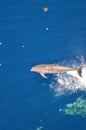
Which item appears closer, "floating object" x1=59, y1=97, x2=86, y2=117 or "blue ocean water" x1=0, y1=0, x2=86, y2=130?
"blue ocean water" x1=0, y1=0, x2=86, y2=130

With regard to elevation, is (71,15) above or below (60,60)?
above

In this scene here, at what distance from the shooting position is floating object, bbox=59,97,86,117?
5.81 ft

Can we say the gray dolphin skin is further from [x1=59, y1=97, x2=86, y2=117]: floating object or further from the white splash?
[x1=59, y1=97, x2=86, y2=117]: floating object

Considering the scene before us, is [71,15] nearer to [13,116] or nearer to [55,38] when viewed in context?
[55,38]

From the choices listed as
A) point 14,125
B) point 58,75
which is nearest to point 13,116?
point 14,125

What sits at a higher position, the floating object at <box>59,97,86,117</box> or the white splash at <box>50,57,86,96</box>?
the white splash at <box>50,57,86,96</box>

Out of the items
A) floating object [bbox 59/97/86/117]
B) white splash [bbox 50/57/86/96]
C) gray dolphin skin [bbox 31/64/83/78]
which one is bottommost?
floating object [bbox 59/97/86/117]

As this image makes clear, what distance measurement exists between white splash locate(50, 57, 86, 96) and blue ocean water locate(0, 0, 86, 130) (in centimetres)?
3

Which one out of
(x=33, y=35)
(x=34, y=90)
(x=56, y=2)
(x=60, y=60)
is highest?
(x=56, y=2)

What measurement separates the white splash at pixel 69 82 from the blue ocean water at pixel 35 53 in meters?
0.03

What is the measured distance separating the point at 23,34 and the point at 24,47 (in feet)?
0.21

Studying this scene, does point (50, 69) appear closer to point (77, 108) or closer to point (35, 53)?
point (35, 53)

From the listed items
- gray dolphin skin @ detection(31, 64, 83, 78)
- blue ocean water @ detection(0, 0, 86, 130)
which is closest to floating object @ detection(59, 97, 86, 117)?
blue ocean water @ detection(0, 0, 86, 130)

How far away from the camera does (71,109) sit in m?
1.78
